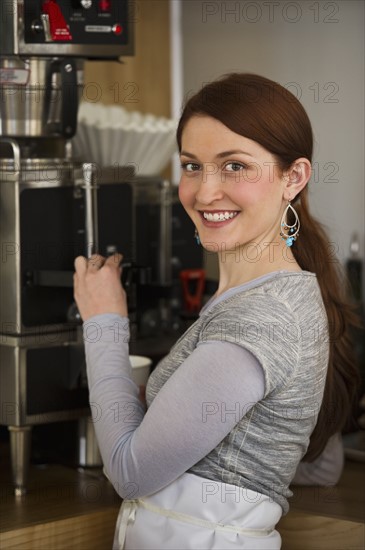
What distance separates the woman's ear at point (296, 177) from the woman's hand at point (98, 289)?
0.96ft

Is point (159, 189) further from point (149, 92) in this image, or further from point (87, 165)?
point (149, 92)

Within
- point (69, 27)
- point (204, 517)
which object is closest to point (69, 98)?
point (69, 27)

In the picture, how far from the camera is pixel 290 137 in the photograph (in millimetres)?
1387

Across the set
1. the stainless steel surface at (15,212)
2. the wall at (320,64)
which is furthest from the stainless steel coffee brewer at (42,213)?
the wall at (320,64)

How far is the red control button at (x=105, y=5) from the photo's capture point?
1.89 metres

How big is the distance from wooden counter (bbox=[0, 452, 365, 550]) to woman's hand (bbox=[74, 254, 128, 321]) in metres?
0.39

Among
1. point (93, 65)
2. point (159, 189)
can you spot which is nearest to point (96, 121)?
point (159, 189)

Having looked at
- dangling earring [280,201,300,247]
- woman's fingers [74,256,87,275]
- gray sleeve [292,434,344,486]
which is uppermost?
dangling earring [280,201,300,247]

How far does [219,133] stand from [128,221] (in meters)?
0.56

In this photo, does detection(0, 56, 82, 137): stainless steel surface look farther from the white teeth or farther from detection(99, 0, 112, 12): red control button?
the white teeth

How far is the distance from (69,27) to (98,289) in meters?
0.59

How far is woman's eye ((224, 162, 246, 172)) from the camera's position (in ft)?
4.49

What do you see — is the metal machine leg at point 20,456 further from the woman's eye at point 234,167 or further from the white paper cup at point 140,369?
the woman's eye at point 234,167

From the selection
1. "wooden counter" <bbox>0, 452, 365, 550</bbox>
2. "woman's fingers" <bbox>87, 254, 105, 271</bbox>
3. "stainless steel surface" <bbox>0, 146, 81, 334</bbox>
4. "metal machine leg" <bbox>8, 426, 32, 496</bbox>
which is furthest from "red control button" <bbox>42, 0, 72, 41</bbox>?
"wooden counter" <bbox>0, 452, 365, 550</bbox>
